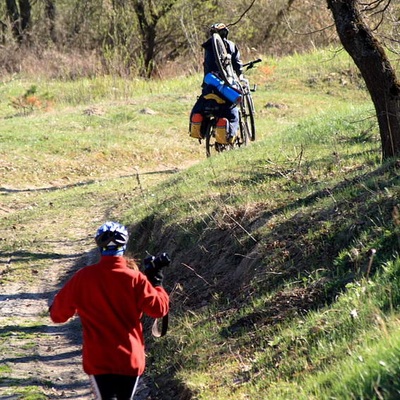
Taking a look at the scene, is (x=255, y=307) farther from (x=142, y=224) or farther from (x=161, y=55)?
(x=161, y=55)

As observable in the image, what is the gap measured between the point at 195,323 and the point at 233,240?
1.35 metres

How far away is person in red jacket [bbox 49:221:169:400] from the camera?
493 centimetres

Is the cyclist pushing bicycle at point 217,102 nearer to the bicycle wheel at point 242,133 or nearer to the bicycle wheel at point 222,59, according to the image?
the bicycle wheel at point 222,59

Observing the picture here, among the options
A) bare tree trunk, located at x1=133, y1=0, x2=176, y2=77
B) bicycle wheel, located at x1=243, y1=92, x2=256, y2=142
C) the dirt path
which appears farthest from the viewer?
bare tree trunk, located at x1=133, y1=0, x2=176, y2=77

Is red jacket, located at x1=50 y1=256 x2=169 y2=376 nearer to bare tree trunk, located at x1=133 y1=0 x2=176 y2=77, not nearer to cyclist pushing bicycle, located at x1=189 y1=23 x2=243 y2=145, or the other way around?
Result: cyclist pushing bicycle, located at x1=189 y1=23 x2=243 y2=145

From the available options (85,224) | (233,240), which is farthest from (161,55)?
(233,240)

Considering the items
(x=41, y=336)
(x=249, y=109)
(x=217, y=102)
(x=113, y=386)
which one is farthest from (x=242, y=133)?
(x=113, y=386)

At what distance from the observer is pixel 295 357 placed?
5.43 metres

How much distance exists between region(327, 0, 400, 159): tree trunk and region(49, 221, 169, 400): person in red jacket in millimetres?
4283

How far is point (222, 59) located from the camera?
13.6m

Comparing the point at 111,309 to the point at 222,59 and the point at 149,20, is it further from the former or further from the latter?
the point at 149,20

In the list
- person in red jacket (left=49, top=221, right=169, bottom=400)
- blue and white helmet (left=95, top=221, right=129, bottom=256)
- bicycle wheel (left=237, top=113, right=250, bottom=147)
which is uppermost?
blue and white helmet (left=95, top=221, right=129, bottom=256)

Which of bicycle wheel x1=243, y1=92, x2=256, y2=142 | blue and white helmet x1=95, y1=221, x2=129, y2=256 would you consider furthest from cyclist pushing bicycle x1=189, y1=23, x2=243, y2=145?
blue and white helmet x1=95, y1=221, x2=129, y2=256

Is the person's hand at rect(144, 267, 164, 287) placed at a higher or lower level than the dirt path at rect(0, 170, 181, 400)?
higher
